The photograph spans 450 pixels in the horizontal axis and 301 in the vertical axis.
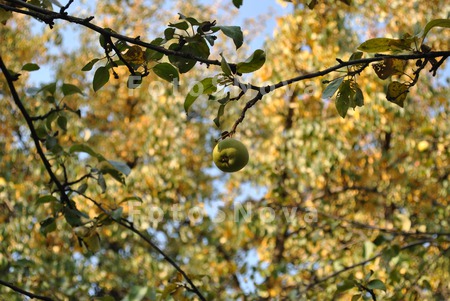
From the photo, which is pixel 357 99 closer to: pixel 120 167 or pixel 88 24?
pixel 88 24

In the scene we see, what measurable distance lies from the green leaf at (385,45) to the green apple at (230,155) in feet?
0.79

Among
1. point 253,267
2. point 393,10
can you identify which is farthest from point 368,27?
point 253,267

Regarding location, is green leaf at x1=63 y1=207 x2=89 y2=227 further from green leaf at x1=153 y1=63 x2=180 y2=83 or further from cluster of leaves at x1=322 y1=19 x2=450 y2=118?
cluster of leaves at x1=322 y1=19 x2=450 y2=118

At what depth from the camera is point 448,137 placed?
319 centimetres

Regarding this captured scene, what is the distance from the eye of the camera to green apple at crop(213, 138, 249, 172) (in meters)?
0.91

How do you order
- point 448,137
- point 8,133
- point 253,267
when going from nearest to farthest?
point 253,267 → point 448,137 → point 8,133

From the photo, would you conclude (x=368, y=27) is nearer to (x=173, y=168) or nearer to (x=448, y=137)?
(x=448, y=137)

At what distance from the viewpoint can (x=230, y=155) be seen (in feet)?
2.99

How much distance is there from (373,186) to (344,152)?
53 cm

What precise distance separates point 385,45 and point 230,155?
29 cm

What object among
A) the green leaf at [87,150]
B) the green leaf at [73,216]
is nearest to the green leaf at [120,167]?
the green leaf at [87,150]

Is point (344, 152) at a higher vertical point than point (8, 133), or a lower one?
lower

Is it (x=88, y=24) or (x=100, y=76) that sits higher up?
(x=100, y=76)

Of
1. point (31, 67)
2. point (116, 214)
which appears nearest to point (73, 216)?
point (116, 214)
